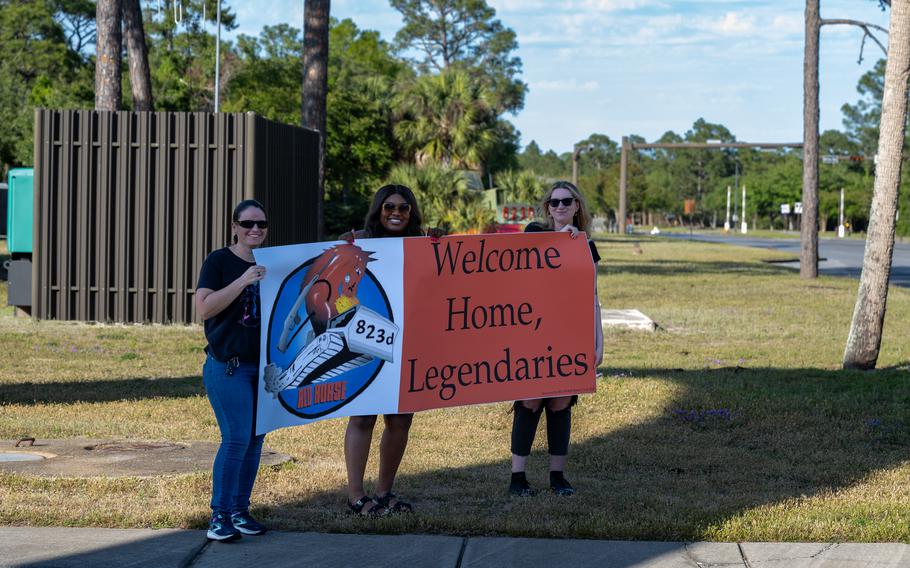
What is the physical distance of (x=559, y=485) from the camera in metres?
6.77

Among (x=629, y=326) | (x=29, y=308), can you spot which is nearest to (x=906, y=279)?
(x=629, y=326)

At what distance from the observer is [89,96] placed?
5244 centimetres

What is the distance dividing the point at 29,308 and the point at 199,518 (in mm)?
11713

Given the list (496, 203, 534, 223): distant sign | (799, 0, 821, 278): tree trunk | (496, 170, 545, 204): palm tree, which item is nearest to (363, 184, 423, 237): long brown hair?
(799, 0, 821, 278): tree trunk

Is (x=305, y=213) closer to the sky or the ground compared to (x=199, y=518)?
closer to the sky

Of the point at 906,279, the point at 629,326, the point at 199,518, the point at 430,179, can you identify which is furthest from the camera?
the point at 430,179

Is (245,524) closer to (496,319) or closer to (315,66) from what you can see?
(496,319)

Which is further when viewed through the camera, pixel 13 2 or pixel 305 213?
pixel 13 2

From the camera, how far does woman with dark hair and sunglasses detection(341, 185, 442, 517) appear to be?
6199mm

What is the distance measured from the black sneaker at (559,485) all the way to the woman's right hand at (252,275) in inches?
84.0

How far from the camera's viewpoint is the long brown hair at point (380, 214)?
6227 mm

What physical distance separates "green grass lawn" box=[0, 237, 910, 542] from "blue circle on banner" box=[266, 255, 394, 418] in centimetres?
59

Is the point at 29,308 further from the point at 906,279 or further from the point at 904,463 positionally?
the point at 906,279

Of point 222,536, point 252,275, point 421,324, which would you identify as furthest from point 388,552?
point 252,275
